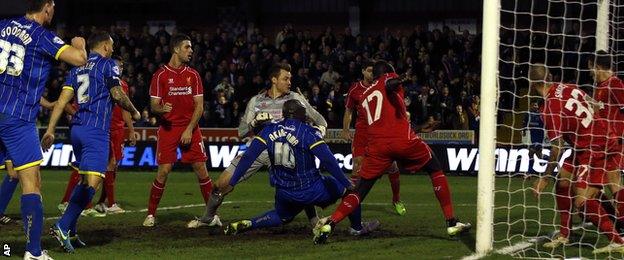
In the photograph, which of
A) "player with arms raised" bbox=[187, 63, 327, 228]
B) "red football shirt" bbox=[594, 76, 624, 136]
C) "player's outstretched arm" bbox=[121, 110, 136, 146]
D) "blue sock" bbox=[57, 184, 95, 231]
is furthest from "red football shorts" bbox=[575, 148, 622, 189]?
Answer: "player's outstretched arm" bbox=[121, 110, 136, 146]

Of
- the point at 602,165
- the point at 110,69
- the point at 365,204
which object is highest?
the point at 110,69

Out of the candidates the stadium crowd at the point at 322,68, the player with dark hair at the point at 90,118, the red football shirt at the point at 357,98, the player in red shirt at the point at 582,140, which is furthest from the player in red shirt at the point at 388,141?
the stadium crowd at the point at 322,68

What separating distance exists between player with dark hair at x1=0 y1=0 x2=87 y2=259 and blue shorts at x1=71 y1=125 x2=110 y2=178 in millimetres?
1321

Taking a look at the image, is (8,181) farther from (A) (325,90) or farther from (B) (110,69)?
(A) (325,90)

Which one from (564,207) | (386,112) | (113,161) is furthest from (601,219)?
(113,161)

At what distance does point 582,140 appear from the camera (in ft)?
35.5

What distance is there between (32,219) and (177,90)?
4062mm

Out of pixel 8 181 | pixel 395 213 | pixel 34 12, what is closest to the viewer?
pixel 34 12

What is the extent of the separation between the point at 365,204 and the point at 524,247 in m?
5.40

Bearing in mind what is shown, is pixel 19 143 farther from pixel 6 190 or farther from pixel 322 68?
pixel 322 68

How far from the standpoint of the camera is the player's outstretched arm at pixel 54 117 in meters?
10.6

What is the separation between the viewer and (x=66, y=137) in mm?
25953

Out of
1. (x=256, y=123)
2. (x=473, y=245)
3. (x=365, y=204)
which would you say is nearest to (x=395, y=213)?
(x=365, y=204)

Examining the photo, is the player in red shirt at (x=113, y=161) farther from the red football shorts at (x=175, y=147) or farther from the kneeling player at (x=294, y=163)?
the kneeling player at (x=294, y=163)
